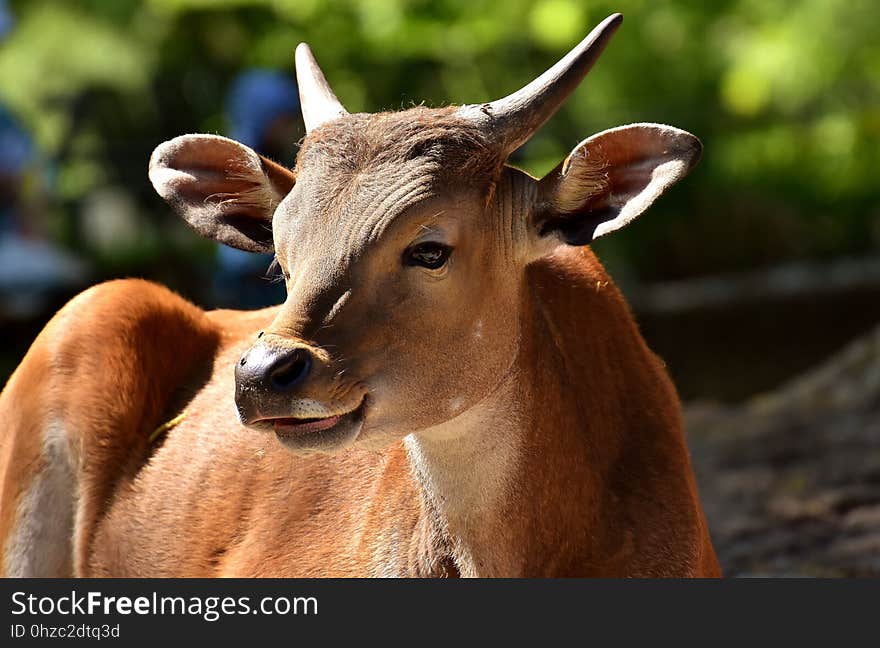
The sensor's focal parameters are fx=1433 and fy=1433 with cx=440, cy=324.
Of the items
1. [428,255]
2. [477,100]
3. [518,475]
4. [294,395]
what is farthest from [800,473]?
[477,100]

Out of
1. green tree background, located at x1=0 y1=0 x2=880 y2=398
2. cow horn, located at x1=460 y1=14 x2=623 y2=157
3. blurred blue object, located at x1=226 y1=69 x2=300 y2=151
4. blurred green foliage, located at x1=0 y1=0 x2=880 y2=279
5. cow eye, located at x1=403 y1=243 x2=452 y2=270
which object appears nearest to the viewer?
cow eye, located at x1=403 y1=243 x2=452 y2=270

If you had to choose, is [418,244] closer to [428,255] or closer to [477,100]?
[428,255]

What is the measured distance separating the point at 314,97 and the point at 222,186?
442mm

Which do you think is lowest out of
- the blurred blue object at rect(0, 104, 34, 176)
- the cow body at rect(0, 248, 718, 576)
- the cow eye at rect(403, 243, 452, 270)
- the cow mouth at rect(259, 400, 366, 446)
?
the blurred blue object at rect(0, 104, 34, 176)

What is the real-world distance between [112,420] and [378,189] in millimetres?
2301

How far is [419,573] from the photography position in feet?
15.3

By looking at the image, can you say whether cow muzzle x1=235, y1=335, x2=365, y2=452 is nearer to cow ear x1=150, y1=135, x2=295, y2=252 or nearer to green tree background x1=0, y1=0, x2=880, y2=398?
cow ear x1=150, y1=135, x2=295, y2=252

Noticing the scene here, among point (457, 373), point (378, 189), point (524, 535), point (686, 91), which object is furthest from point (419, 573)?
point (686, 91)

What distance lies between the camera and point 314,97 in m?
4.94

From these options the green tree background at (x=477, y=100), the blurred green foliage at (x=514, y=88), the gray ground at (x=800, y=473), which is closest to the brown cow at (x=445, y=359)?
the gray ground at (x=800, y=473)

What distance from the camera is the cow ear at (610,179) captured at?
4.36 meters

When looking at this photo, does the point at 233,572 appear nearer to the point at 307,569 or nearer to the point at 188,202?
the point at 307,569

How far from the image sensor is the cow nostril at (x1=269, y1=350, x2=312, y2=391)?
388cm

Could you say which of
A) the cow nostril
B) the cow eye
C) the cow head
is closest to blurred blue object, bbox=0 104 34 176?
the cow head
